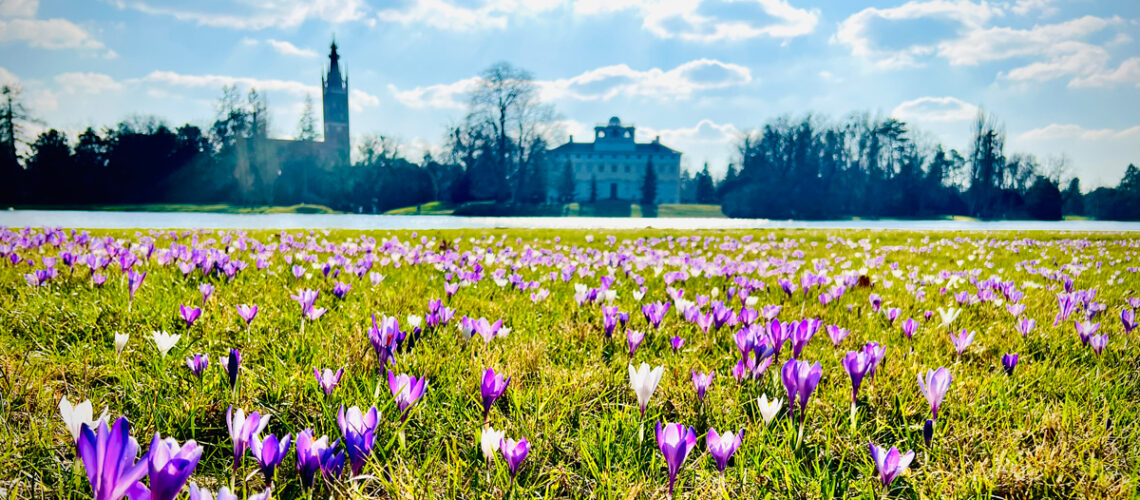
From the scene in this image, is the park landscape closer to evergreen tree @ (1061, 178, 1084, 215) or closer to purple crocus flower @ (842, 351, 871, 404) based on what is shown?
purple crocus flower @ (842, 351, 871, 404)

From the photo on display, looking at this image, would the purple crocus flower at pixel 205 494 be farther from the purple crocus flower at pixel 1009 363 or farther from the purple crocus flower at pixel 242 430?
the purple crocus flower at pixel 1009 363

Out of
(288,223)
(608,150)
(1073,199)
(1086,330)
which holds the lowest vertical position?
(1086,330)

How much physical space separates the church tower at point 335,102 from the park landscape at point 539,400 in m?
110

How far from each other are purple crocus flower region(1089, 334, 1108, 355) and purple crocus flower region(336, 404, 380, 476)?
2735 millimetres

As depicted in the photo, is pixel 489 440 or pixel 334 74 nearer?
pixel 489 440

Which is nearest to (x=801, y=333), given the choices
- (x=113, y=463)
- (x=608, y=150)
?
(x=113, y=463)

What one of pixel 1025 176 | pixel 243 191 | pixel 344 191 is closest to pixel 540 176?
pixel 344 191

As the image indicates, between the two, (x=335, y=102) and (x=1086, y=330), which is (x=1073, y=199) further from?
(x=335, y=102)

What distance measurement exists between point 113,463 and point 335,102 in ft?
379

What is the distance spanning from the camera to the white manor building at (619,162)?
4161 inches

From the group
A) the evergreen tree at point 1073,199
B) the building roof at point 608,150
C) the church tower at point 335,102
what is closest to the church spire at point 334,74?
the church tower at point 335,102

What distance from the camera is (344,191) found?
65.1 meters

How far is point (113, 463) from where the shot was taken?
82cm

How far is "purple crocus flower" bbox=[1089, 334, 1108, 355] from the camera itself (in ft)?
7.58
